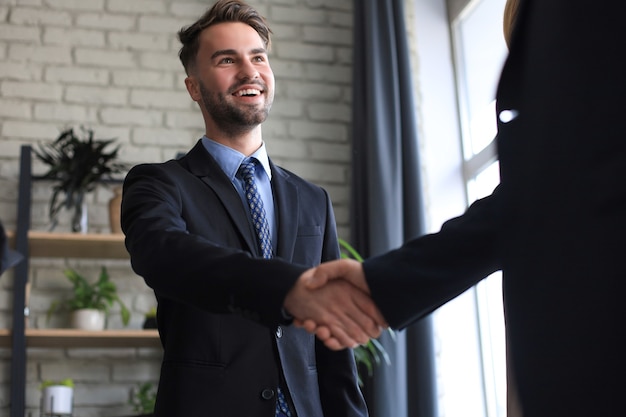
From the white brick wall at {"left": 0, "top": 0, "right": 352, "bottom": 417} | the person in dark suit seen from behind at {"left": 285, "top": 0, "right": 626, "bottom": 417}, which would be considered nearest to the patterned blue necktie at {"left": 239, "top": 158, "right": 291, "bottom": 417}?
the person in dark suit seen from behind at {"left": 285, "top": 0, "right": 626, "bottom": 417}

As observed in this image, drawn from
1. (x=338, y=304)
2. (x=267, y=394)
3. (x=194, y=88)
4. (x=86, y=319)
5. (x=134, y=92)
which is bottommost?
(x=267, y=394)

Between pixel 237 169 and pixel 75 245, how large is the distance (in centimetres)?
176

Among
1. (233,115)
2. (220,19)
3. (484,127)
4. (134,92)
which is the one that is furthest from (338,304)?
(134,92)

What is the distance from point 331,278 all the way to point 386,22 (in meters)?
2.52

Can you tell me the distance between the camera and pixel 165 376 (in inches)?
69.1

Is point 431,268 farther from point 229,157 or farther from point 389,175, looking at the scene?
point 389,175

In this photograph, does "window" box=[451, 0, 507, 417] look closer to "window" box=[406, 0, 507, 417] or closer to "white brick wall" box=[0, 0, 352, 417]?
"window" box=[406, 0, 507, 417]

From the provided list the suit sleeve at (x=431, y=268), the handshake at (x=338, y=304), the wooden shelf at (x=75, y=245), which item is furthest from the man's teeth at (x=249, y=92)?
the wooden shelf at (x=75, y=245)

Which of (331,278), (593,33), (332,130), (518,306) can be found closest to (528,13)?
(593,33)

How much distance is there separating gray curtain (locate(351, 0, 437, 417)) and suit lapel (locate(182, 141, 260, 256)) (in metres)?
1.61

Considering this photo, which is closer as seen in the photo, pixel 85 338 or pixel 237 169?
pixel 237 169

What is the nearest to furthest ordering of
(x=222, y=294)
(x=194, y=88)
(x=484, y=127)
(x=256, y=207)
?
(x=222, y=294)
(x=256, y=207)
(x=194, y=88)
(x=484, y=127)


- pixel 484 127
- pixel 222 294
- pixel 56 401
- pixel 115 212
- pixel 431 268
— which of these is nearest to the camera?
pixel 431 268

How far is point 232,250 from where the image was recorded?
66.2 inches
